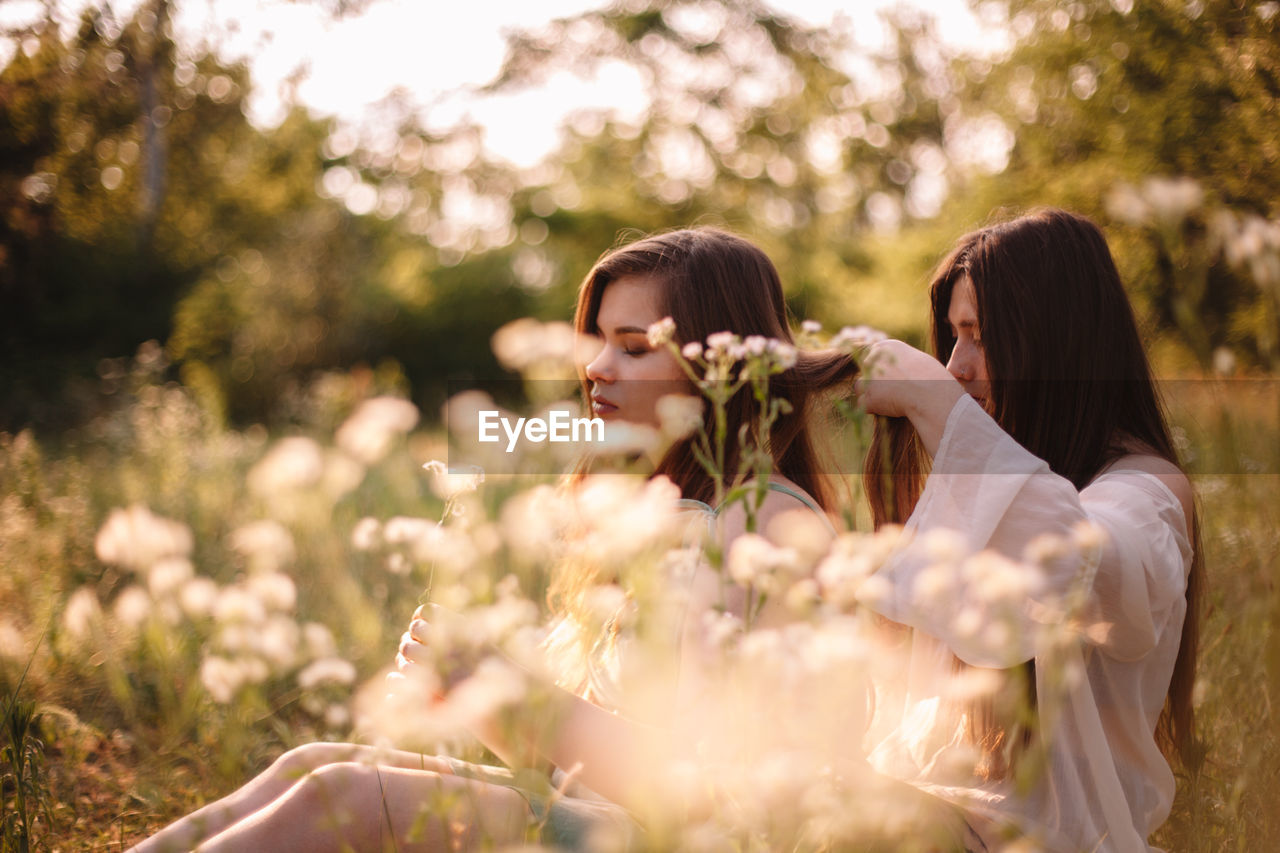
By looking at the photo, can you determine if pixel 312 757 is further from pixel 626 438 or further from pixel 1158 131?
pixel 1158 131

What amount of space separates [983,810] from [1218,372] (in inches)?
29.7

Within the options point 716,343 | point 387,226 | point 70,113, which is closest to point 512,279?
point 387,226

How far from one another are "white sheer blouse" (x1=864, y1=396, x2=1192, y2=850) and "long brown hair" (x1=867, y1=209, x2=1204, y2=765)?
0.13 metres

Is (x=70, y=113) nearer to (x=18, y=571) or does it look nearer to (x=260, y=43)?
(x=260, y=43)

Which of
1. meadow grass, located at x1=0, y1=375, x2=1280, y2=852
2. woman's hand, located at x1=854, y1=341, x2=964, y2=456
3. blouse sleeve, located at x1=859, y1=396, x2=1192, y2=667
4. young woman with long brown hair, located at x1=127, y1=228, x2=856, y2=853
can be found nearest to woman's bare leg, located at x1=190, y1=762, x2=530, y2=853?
young woman with long brown hair, located at x1=127, y1=228, x2=856, y2=853

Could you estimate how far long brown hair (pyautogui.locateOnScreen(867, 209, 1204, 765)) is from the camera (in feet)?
5.51

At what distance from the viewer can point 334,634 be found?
10.8 ft

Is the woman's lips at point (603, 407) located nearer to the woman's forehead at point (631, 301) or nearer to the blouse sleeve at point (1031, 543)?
the woman's forehead at point (631, 301)

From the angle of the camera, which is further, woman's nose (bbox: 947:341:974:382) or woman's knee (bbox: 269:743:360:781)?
woman's nose (bbox: 947:341:974:382)

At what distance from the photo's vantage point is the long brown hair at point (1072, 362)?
1679 mm

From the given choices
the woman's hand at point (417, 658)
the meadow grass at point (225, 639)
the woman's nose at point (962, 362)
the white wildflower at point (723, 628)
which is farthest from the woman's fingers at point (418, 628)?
the woman's nose at point (962, 362)

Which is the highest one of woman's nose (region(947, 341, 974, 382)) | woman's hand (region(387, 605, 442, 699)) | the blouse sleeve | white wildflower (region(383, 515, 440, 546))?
woman's nose (region(947, 341, 974, 382))

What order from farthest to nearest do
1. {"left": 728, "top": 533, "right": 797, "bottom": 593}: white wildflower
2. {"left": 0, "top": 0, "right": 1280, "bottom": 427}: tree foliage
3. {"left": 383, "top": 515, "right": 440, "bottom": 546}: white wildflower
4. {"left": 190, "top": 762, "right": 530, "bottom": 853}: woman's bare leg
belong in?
{"left": 0, "top": 0, "right": 1280, "bottom": 427}: tree foliage → {"left": 190, "top": 762, "right": 530, "bottom": 853}: woman's bare leg → {"left": 383, "top": 515, "right": 440, "bottom": 546}: white wildflower → {"left": 728, "top": 533, "right": 797, "bottom": 593}: white wildflower

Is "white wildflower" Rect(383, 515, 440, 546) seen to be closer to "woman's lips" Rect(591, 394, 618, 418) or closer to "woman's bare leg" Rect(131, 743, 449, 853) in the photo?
"woman's bare leg" Rect(131, 743, 449, 853)
